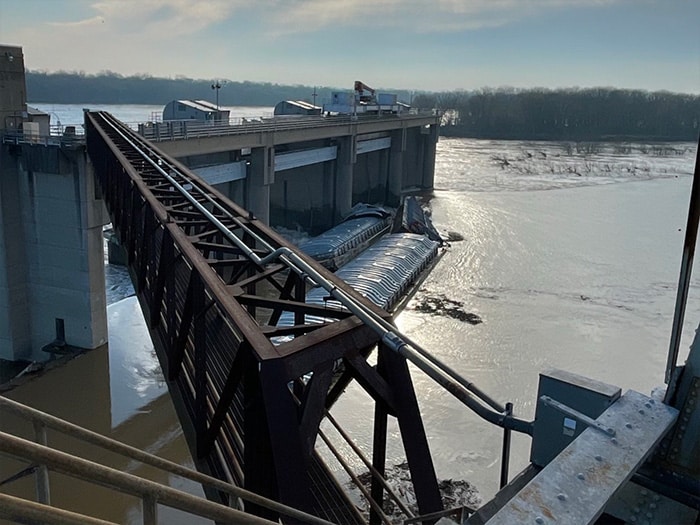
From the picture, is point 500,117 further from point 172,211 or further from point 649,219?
point 172,211

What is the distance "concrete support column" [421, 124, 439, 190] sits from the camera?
65.0 meters

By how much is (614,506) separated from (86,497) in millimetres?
14976

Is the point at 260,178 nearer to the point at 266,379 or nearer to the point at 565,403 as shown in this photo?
the point at 266,379

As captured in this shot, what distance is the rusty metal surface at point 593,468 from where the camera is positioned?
3.20 meters

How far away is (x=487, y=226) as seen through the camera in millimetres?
46844

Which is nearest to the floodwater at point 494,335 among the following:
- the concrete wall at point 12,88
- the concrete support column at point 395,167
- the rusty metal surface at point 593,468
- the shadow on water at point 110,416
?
the shadow on water at point 110,416

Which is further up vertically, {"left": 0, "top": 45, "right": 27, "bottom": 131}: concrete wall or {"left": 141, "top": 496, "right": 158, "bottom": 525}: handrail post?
{"left": 0, "top": 45, "right": 27, "bottom": 131}: concrete wall

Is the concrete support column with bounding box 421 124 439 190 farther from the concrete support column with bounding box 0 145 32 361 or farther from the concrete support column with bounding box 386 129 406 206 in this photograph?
the concrete support column with bounding box 0 145 32 361

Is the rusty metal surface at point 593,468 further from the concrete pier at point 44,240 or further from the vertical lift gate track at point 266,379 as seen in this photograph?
the concrete pier at point 44,240

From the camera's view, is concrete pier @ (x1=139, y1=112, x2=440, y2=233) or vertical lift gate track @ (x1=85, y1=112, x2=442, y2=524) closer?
vertical lift gate track @ (x1=85, y1=112, x2=442, y2=524)

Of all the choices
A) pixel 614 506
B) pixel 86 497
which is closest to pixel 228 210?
pixel 614 506

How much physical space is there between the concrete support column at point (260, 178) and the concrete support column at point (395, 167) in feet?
77.8

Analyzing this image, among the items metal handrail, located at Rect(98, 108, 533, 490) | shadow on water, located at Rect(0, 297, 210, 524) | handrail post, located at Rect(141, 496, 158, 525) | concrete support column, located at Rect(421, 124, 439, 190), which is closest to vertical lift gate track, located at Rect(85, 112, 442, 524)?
metal handrail, located at Rect(98, 108, 533, 490)

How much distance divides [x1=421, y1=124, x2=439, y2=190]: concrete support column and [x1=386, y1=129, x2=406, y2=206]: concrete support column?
305 inches
